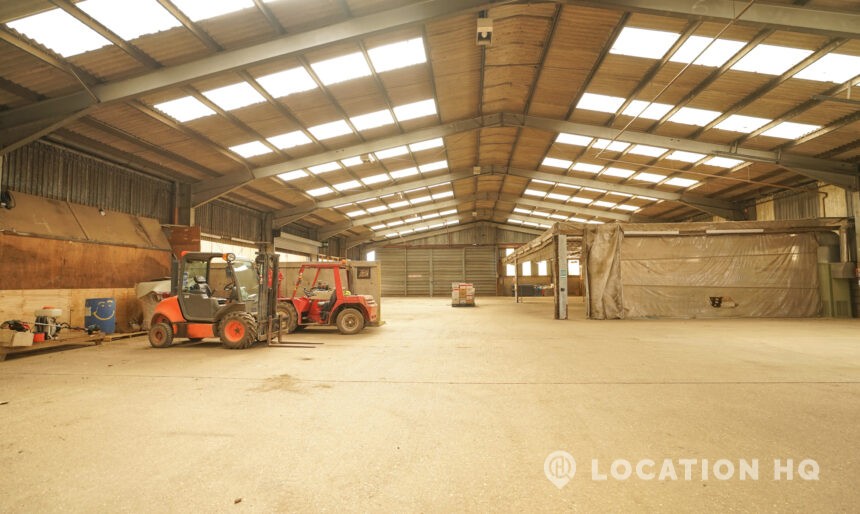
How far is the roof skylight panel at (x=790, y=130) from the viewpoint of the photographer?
10727mm

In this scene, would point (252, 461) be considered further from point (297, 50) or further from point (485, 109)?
point (485, 109)

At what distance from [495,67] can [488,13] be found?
2241 millimetres

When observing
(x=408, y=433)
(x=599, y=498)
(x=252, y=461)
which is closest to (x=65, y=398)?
(x=252, y=461)

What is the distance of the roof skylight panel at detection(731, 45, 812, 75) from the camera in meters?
7.83

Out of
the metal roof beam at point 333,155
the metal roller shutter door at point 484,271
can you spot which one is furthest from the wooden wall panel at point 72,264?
the metal roller shutter door at point 484,271

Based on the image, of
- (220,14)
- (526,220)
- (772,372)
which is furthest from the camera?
(526,220)

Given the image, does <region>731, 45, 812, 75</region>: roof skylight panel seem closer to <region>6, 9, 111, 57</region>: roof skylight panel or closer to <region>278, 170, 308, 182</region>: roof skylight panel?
<region>6, 9, 111, 57</region>: roof skylight panel

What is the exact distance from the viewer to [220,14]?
6656 millimetres

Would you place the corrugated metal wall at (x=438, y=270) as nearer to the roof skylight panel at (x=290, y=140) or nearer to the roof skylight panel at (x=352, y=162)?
the roof skylight panel at (x=352, y=162)

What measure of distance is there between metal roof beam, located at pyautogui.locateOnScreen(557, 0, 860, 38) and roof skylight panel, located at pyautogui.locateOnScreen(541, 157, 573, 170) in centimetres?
959

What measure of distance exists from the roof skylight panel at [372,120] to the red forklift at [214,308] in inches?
214

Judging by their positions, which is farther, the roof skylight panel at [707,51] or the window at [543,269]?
the window at [543,269]

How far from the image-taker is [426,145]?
14.8m

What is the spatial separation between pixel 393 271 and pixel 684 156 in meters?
24.2
